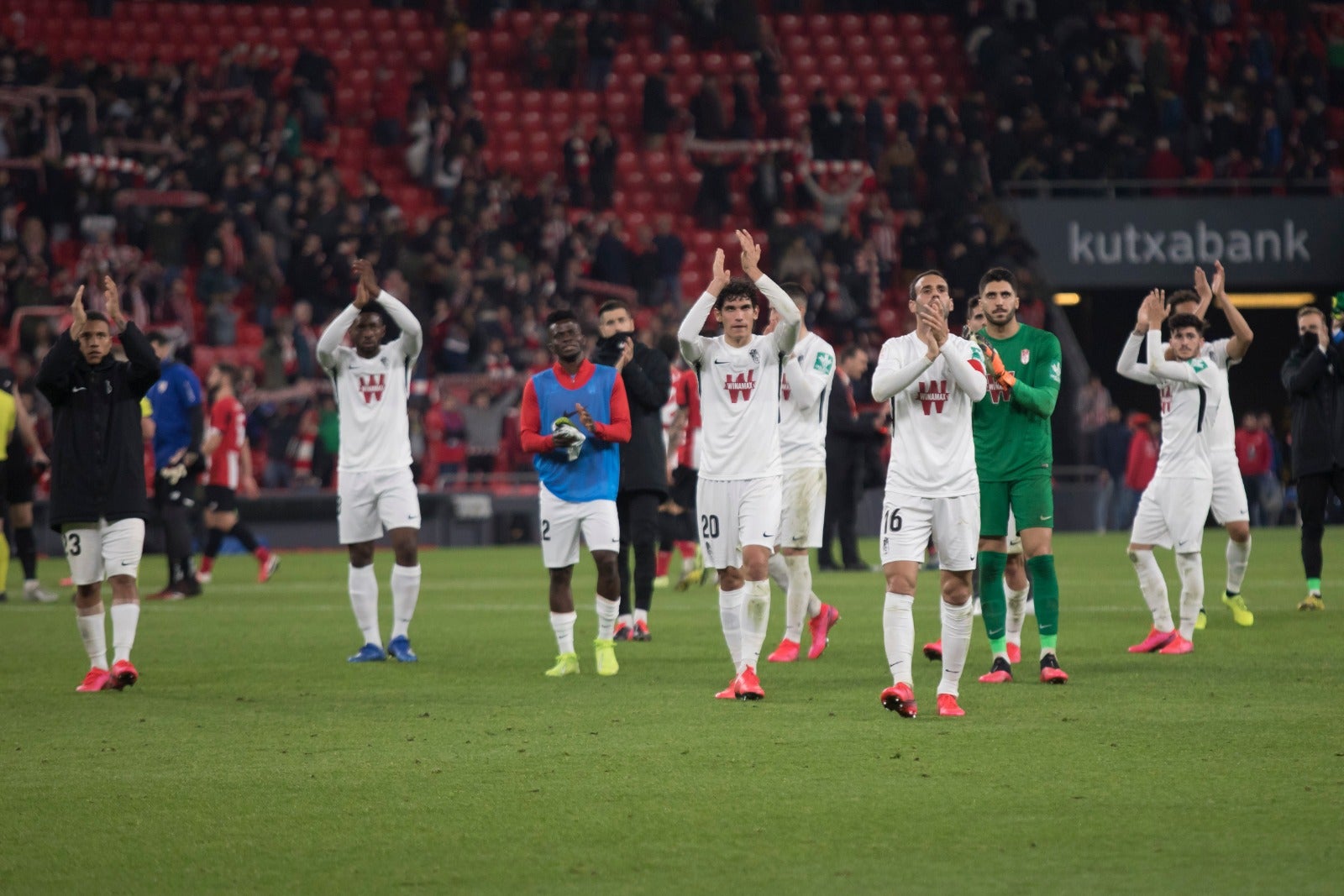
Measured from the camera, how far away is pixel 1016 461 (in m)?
9.67

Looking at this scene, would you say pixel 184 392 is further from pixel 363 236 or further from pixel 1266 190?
pixel 1266 190

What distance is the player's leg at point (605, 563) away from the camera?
10.5m

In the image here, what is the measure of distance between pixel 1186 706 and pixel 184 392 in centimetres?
999

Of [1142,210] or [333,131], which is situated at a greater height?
[333,131]

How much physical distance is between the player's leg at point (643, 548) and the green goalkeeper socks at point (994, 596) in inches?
116

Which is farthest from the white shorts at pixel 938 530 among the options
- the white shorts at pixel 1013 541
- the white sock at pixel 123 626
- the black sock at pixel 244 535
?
the black sock at pixel 244 535

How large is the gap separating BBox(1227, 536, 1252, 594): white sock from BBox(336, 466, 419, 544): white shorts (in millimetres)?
6045

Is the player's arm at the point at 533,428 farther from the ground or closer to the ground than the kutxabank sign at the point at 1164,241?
closer to the ground

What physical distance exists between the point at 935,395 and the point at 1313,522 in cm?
651

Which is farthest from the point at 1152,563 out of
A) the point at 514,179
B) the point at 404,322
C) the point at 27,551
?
the point at 514,179

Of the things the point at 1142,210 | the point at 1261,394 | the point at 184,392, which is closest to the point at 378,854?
the point at 184,392

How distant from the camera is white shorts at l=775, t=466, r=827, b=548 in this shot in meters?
11.3

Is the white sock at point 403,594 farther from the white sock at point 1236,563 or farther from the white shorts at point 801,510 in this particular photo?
the white sock at point 1236,563

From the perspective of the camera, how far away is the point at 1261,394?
108 feet
